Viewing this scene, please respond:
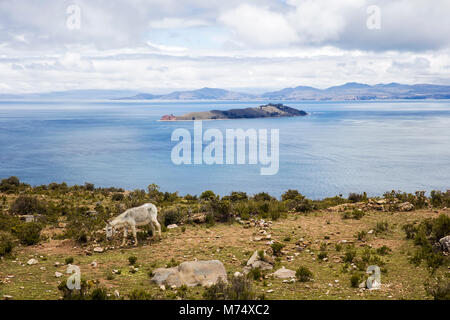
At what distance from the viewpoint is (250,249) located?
12.9 meters

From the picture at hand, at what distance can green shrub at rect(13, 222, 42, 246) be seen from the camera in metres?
13.4

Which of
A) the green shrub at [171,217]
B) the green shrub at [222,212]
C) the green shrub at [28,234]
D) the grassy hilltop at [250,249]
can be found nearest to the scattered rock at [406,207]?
the grassy hilltop at [250,249]

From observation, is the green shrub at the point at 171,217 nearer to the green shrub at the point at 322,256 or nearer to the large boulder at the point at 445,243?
the green shrub at the point at 322,256

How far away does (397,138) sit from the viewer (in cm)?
9988

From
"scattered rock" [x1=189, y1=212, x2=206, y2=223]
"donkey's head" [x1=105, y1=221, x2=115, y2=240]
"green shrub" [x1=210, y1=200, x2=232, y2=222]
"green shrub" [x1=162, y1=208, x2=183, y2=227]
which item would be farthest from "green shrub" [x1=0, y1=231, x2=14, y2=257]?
"green shrub" [x1=210, y1=200, x2=232, y2=222]

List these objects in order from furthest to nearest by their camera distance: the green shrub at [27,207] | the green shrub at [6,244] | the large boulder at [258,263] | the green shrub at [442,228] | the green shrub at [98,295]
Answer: the green shrub at [27,207] < the green shrub at [442,228] < the green shrub at [6,244] < the large boulder at [258,263] < the green shrub at [98,295]

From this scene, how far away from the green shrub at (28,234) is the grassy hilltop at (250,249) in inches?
1.4

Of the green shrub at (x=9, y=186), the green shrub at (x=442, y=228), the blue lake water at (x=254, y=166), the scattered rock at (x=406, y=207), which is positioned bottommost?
the blue lake water at (x=254, y=166)

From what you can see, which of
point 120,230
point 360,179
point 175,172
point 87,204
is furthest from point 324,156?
point 120,230

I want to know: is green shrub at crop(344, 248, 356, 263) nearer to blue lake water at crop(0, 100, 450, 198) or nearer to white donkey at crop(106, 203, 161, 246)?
white donkey at crop(106, 203, 161, 246)

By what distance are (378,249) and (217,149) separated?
77.4 metres

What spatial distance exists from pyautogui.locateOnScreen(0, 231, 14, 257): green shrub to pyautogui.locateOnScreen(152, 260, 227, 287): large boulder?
215 inches

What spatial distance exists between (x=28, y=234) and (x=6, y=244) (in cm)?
124

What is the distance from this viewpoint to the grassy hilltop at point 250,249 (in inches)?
362
